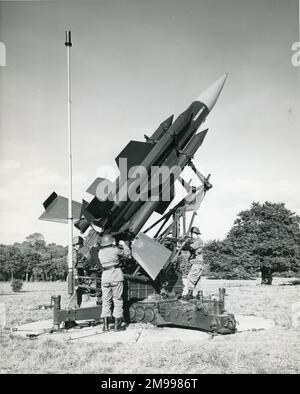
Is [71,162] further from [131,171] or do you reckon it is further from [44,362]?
[44,362]

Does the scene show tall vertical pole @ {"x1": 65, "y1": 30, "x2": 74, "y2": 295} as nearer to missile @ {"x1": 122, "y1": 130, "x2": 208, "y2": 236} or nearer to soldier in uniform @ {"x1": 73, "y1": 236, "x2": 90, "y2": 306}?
soldier in uniform @ {"x1": 73, "y1": 236, "x2": 90, "y2": 306}

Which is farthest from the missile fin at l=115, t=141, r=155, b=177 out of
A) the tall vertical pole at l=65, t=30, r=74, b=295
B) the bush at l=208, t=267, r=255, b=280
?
the bush at l=208, t=267, r=255, b=280

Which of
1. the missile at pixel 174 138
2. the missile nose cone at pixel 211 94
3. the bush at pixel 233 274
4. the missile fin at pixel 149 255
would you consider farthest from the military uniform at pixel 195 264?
the bush at pixel 233 274

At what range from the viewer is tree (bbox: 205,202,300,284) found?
19781 mm

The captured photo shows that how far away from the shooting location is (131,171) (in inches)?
271

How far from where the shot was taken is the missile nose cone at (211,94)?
8.04 metres

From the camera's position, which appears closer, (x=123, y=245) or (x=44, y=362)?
(x=44, y=362)

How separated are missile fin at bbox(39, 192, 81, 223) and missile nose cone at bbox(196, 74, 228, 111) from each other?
326cm

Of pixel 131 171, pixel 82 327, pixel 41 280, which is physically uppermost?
pixel 131 171

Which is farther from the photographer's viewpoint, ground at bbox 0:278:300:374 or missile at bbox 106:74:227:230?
missile at bbox 106:74:227:230

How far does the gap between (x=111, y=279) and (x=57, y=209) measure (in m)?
1.98

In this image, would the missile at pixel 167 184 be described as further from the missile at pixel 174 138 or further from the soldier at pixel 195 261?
the soldier at pixel 195 261
